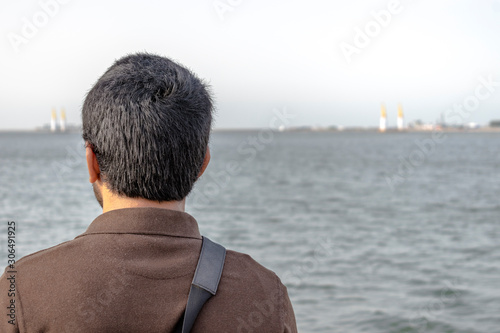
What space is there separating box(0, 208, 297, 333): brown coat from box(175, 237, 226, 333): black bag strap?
20 mm

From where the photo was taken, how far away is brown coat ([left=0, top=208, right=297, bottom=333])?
4.48 feet

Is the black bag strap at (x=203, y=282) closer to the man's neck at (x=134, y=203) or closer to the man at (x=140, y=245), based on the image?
the man at (x=140, y=245)

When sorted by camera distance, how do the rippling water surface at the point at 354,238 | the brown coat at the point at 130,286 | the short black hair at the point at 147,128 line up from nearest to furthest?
1. the brown coat at the point at 130,286
2. the short black hair at the point at 147,128
3. the rippling water surface at the point at 354,238

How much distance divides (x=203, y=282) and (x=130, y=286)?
17 centimetres

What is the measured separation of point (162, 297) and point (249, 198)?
80.4 ft

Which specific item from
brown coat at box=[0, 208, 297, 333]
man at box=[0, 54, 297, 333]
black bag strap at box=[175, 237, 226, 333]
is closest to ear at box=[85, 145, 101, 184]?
man at box=[0, 54, 297, 333]

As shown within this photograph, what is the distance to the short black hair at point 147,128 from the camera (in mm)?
1532

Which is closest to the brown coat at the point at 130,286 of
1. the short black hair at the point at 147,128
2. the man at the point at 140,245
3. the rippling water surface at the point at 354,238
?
the man at the point at 140,245

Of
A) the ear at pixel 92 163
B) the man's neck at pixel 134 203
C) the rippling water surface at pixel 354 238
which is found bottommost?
the rippling water surface at pixel 354 238

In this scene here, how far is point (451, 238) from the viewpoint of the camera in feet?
52.4

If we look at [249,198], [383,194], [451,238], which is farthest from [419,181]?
[451,238]

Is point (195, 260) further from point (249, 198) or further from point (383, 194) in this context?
point (383, 194)

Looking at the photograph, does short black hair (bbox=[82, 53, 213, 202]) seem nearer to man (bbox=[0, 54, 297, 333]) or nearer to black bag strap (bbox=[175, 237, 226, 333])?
man (bbox=[0, 54, 297, 333])

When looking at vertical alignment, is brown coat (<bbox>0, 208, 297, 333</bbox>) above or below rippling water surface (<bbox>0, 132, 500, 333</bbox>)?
above
